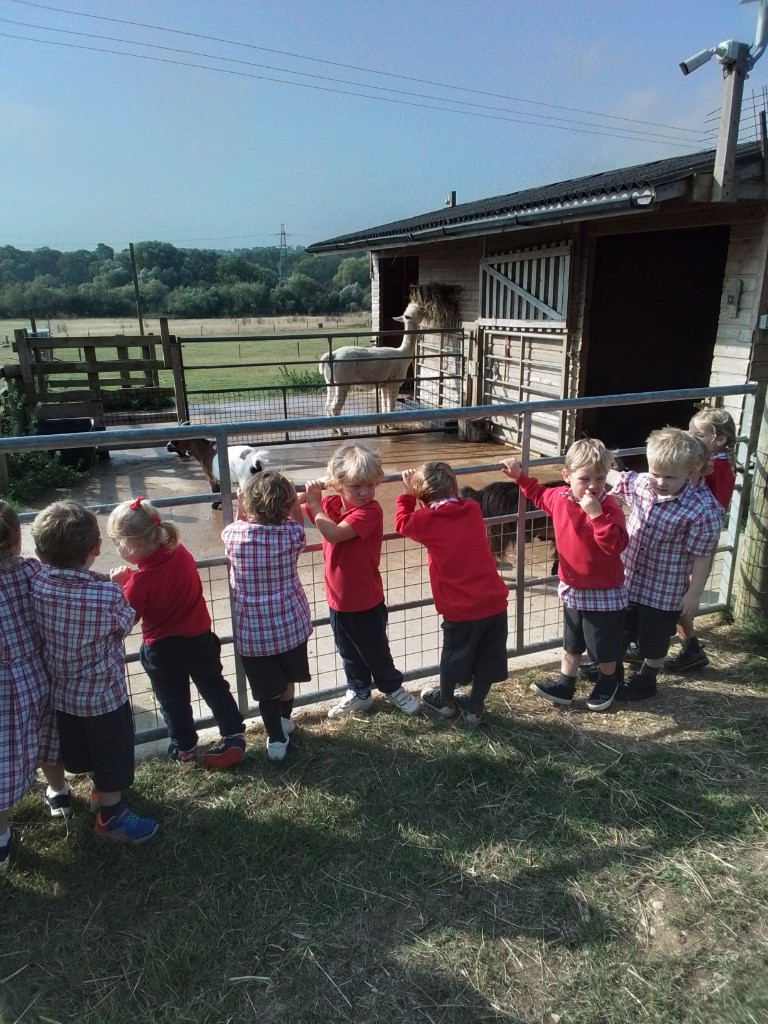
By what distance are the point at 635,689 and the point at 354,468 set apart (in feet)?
5.69

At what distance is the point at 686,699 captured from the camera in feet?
10.7

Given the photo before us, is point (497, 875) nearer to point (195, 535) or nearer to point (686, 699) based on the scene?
point (686, 699)

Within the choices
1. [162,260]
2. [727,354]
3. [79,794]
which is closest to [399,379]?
[727,354]

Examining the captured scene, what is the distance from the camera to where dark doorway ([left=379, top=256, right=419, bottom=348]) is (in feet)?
44.4

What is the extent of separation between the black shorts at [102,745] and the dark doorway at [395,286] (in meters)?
12.0

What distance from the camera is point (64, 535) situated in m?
2.14

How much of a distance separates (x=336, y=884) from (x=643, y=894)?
0.96 metres

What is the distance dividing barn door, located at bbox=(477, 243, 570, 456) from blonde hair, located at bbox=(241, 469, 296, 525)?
6.28m

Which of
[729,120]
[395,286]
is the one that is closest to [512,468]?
[729,120]

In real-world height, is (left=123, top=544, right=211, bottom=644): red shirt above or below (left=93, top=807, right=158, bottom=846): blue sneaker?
above

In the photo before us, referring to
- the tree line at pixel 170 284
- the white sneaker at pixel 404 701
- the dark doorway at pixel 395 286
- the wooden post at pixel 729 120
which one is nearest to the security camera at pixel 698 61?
the wooden post at pixel 729 120

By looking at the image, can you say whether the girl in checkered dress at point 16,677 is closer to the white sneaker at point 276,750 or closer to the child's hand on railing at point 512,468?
the white sneaker at point 276,750

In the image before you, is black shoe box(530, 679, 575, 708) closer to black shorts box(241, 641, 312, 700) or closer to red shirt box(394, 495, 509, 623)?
red shirt box(394, 495, 509, 623)

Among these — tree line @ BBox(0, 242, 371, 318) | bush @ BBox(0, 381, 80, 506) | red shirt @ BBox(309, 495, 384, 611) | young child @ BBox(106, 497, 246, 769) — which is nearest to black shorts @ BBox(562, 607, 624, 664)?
red shirt @ BBox(309, 495, 384, 611)
